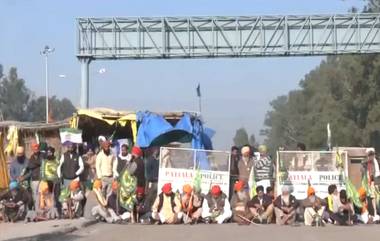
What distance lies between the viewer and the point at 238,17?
5100cm

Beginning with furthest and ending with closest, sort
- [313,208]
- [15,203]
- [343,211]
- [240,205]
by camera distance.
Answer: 1. [240,205]
2. [15,203]
3. [343,211]
4. [313,208]

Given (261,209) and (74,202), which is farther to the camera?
(74,202)

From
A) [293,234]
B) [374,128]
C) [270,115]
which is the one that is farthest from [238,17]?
[270,115]

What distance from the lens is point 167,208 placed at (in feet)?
63.4

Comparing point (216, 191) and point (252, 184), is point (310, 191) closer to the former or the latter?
point (252, 184)

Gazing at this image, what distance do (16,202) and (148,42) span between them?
31.8m

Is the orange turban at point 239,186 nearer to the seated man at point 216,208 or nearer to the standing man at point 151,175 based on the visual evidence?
the seated man at point 216,208

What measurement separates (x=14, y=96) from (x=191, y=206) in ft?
446

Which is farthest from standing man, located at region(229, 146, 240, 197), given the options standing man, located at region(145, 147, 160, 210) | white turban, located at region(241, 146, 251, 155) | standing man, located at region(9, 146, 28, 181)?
standing man, located at region(9, 146, 28, 181)

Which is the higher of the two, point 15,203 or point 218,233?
point 15,203

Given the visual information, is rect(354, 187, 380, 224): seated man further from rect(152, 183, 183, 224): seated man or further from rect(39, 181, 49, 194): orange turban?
rect(39, 181, 49, 194): orange turban

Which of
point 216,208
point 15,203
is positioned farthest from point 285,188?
point 15,203

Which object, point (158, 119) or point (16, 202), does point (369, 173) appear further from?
point (16, 202)

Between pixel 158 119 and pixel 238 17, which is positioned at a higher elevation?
pixel 238 17
